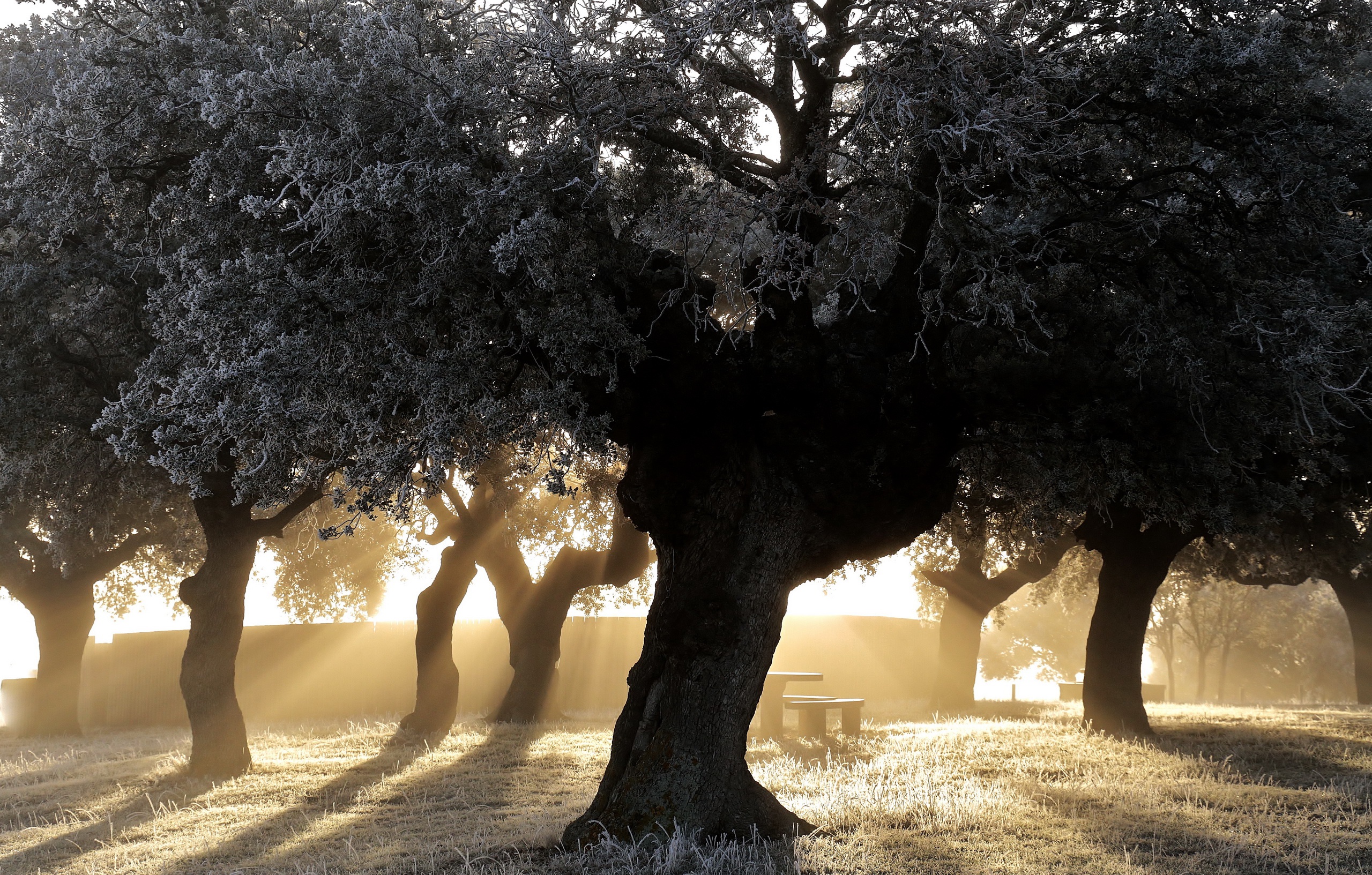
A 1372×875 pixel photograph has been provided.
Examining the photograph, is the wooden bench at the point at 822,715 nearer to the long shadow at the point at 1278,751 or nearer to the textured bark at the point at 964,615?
the long shadow at the point at 1278,751

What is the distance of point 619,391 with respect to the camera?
860cm

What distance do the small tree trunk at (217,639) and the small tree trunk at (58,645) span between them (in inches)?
413

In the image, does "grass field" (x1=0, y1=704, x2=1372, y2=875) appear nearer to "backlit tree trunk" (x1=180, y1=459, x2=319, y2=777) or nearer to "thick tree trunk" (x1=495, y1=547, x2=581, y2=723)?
"backlit tree trunk" (x1=180, y1=459, x2=319, y2=777)

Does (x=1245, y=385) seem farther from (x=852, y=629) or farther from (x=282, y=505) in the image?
(x=852, y=629)

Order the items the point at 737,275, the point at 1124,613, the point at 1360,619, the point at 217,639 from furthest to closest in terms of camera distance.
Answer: the point at 1360,619
the point at 1124,613
the point at 217,639
the point at 737,275

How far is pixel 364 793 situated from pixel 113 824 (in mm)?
2720

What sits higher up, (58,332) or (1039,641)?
(58,332)

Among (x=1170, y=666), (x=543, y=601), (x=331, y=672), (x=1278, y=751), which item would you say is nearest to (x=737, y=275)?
(x=1278, y=751)

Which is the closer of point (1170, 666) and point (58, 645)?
point (58, 645)

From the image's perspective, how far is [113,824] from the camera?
34.7ft

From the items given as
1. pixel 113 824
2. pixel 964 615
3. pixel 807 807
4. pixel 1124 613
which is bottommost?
pixel 113 824

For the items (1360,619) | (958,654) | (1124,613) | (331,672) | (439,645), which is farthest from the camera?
(331,672)

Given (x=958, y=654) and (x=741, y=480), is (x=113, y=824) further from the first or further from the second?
(x=958, y=654)

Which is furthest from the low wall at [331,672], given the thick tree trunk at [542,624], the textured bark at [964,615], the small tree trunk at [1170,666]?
the small tree trunk at [1170,666]
